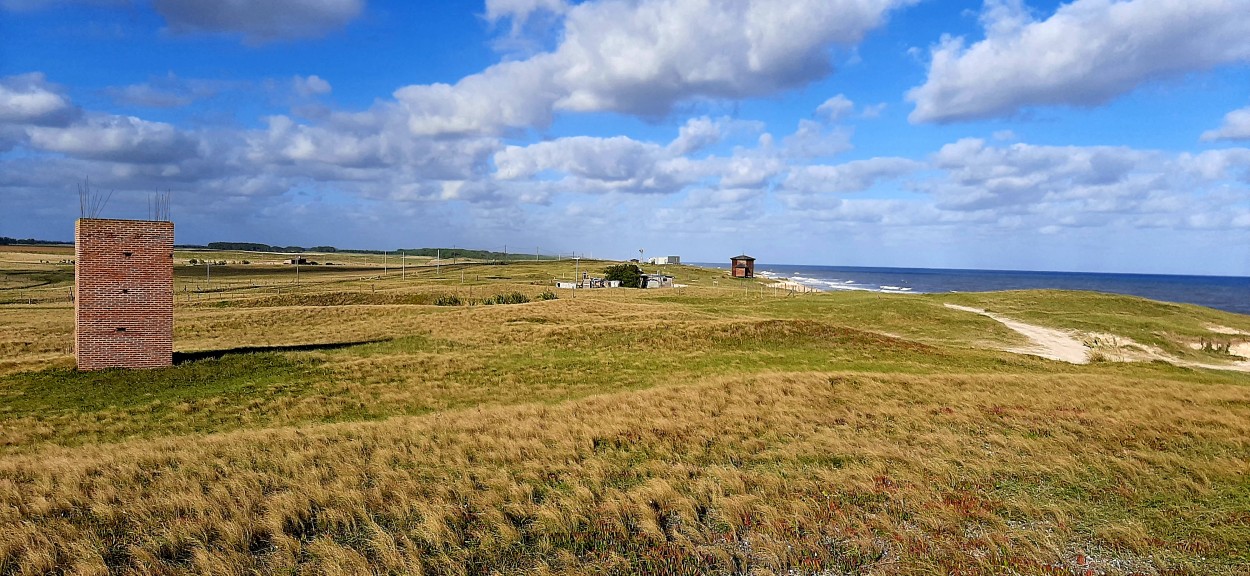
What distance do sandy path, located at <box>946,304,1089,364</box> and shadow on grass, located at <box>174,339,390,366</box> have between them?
42251 millimetres

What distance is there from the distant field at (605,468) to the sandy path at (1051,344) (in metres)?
9.20

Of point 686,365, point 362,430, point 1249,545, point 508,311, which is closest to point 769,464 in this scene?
point 1249,545

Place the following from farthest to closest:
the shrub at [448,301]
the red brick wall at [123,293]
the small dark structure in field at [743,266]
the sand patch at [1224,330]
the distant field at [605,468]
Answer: the small dark structure in field at [743,266] < the shrub at [448,301] < the sand patch at [1224,330] < the red brick wall at [123,293] < the distant field at [605,468]

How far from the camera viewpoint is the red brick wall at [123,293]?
67.6ft

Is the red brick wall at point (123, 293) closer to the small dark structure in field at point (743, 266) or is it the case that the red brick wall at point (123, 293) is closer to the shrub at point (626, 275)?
the shrub at point (626, 275)

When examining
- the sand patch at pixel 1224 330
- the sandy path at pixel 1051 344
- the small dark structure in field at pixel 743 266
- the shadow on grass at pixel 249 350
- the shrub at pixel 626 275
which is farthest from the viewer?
the small dark structure in field at pixel 743 266

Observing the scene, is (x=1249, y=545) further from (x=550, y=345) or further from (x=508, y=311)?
(x=508, y=311)

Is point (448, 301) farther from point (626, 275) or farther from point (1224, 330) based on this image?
point (1224, 330)

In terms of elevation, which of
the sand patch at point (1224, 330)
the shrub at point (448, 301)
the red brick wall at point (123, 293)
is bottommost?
the shrub at point (448, 301)

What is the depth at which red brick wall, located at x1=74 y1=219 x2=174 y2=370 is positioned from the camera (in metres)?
20.6

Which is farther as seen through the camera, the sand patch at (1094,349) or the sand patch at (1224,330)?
the sand patch at (1224,330)

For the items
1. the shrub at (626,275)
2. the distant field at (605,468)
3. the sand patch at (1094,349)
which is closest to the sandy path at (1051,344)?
the sand patch at (1094,349)

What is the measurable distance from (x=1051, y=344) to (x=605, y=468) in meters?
45.8

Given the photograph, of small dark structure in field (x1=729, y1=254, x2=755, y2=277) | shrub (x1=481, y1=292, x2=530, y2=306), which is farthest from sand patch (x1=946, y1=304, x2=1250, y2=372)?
small dark structure in field (x1=729, y1=254, x2=755, y2=277)
